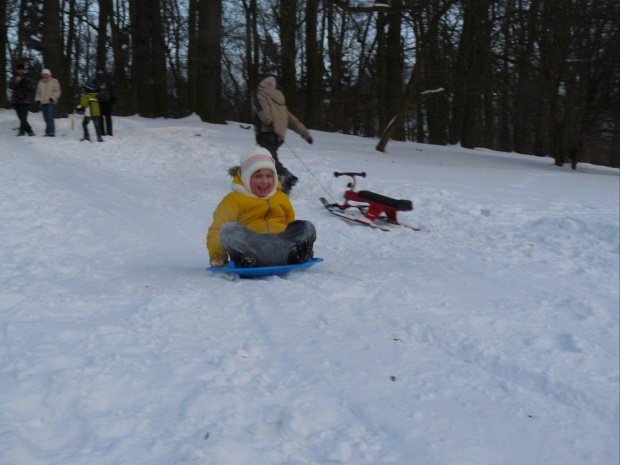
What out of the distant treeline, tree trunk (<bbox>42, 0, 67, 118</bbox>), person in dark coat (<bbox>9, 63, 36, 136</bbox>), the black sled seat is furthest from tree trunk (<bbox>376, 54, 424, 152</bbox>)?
tree trunk (<bbox>42, 0, 67, 118</bbox>)

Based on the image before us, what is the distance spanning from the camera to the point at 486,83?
16.2 meters

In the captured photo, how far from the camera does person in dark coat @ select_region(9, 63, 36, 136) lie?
1361cm

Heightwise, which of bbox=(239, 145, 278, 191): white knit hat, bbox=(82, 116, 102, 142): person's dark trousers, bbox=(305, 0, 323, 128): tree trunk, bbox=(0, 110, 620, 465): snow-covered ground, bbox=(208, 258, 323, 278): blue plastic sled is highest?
bbox=(305, 0, 323, 128): tree trunk

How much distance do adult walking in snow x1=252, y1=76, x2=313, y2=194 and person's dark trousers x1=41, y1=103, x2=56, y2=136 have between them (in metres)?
6.90

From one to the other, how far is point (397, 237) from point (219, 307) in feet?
11.3

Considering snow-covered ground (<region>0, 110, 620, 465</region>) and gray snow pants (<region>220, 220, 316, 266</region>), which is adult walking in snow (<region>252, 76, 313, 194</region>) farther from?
gray snow pants (<region>220, 220, 316, 266</region>)

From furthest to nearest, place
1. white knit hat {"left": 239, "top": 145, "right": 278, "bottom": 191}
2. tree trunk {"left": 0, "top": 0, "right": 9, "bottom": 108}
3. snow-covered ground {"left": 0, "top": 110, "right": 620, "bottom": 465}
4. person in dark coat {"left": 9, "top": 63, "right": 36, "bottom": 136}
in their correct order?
tree trunk {"left": 0, "top": 0, "right": 9, "bottom": 108}, person in dark coat {"left": 9, "top": 63, "right": 36, "bottom": 136}, white knit hat {"left": 239, "top": 145, "right": 278, "bottom": 191}, snow-covered ground {"left": 0, "top": 110, "right": 620, "bottom": 465}

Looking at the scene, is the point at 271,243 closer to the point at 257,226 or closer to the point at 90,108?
the point at 257,226

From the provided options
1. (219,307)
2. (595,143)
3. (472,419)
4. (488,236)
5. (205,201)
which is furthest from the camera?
(595,143)

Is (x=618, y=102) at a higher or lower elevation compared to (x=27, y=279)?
higher

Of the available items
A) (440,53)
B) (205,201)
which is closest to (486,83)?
(440,53)

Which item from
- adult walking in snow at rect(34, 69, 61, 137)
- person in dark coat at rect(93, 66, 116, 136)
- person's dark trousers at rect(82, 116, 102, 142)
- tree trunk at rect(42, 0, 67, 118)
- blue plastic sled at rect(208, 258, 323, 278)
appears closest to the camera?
blue plastic sled at rect(208, 258, 323, 278)

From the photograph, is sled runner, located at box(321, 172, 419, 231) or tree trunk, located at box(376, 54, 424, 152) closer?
sled runner, located at box(321, 172, 419, 231)

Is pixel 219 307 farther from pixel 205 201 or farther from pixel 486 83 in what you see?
pixel 486 83
